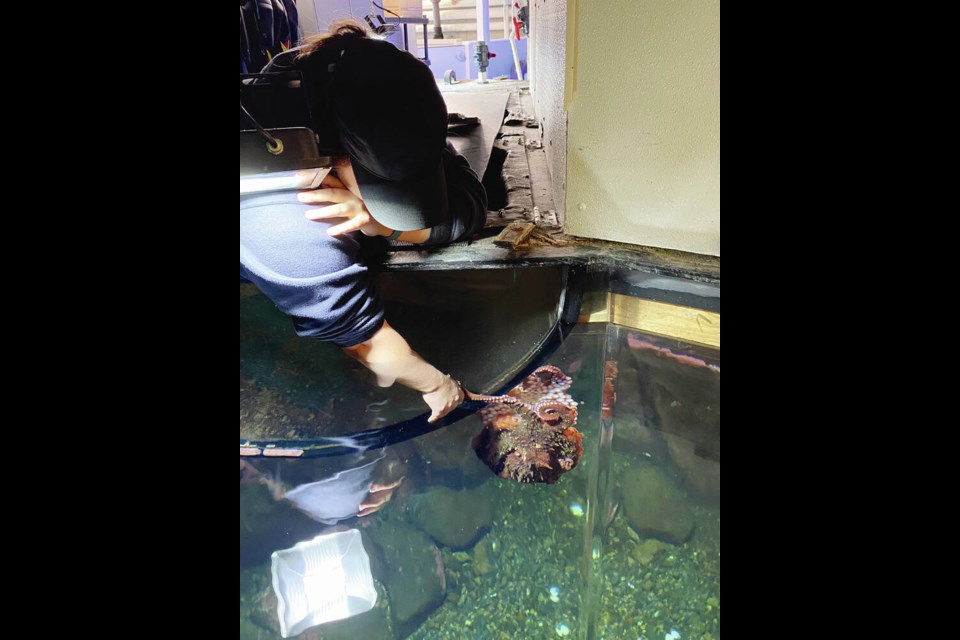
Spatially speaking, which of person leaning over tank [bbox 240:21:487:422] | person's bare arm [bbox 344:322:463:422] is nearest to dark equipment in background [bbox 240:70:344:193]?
person leaning over tank [bbox 240:21:487:422]

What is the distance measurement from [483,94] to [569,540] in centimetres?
149

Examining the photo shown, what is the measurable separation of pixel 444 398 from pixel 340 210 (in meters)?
0.62

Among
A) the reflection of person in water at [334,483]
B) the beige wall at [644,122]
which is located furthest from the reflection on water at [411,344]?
the beige wall at [644,122]

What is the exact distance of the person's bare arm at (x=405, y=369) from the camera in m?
1.37

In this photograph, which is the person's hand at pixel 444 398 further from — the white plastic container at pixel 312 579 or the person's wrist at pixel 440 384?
the white plastic container at pixel 312 579

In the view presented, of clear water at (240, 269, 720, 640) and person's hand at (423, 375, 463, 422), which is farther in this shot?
clear water at (240, 269, 720, 640)

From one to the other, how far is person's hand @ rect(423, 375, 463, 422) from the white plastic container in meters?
0.53

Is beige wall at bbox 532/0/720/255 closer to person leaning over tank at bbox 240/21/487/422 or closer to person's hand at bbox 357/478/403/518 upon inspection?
person leaning over tank at bbox 240/21/487/422

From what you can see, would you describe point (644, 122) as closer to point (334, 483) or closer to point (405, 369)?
point (405, 369)

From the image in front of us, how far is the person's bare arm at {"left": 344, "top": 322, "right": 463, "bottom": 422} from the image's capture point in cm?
137

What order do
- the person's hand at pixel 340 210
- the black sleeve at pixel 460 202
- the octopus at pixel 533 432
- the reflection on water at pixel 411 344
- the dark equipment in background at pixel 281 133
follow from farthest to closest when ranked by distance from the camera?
the octopus at pixel 533 432
the reflection on water at pixel 411 344
the black sleeve at pixel 460 202
the person's hand at pixel 340 210
the dark equipment in background at pixel 281 133

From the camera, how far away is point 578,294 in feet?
4.75

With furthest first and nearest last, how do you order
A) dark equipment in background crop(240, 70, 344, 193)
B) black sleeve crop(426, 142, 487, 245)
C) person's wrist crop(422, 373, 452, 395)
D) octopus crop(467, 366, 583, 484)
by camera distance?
octopus crop(467, 366, 583, 484) → person's wrist crop(422, 373, 452, 395) → black sleeve crop(426, 142, 487, 245) → dark equipment in background crop(240, 70, 344, 193)

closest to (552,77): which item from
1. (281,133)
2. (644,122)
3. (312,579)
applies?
(644,122)
